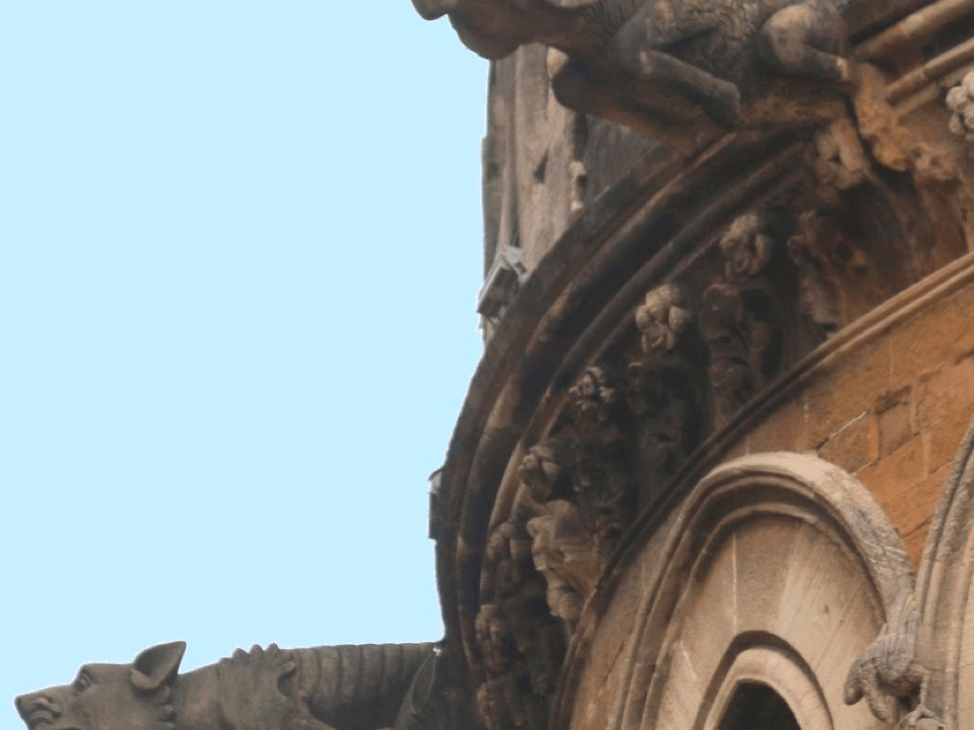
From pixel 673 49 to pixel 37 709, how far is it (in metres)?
4.33

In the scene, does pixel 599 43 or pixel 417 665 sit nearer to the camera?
pixel 599 43

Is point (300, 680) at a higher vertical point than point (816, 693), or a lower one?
higher

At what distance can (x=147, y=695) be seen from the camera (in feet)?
38.8

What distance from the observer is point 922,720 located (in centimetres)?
771

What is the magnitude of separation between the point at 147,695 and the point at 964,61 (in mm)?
4660

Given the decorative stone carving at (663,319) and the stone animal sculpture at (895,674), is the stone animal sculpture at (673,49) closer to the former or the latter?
the decorative stone carving at (663,319)

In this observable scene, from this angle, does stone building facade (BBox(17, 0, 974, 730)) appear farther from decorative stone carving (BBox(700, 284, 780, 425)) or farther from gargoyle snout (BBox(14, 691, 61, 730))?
gargoyle snout (BBox(14, 691, 61, 730))

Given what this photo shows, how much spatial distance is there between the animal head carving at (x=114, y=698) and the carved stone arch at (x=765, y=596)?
2792 millimetres

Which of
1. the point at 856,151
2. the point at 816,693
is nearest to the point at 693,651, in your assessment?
the point at 816,693

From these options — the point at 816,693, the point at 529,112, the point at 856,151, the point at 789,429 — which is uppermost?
the point at 529,112

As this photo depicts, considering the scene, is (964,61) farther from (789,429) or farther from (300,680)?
(300,680)

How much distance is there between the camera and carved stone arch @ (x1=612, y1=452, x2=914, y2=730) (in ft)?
27.5

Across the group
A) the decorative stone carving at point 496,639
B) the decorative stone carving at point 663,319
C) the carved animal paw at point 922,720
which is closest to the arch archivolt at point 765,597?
the carved animal paw at point 922,720

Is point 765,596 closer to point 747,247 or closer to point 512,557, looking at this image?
point 747,247
